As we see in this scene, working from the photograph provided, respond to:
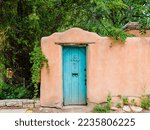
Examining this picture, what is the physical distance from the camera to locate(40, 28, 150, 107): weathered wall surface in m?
11.4

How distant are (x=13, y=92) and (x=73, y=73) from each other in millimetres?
2276

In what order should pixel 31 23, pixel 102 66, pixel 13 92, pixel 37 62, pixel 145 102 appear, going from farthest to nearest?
pixel 13 92
pixel 31 23
pixel 102 66
pixel 145 102
pixel 37 62

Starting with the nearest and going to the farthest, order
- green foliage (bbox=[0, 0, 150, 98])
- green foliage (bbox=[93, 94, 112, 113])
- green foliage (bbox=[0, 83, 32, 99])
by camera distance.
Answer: green foliage (bbox=[93, 94, 112, 113]) → green foliage (bbox=[0, 83, 32, 99]) → green foliage (bbox=[0, 0, 150, 98])

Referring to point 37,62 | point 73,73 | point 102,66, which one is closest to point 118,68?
point 102,66

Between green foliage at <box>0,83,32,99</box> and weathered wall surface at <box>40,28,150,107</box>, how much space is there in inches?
36.1

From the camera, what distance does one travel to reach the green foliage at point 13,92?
12.1 metres

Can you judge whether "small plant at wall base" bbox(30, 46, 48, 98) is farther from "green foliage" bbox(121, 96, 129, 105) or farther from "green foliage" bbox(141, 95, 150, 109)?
"green foliage" bbox(141, 95, 150, 109)

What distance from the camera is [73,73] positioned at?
11.5 m

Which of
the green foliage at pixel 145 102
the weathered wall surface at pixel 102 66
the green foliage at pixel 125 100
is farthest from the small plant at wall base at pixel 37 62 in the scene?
the green foliage at pixel 145 102

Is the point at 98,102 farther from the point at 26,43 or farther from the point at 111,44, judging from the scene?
the point at 26,43

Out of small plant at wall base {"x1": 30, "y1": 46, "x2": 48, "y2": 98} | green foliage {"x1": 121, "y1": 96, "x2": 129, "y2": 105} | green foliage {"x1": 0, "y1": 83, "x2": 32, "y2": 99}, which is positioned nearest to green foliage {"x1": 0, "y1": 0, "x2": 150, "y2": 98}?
green foliage {"x1": 0, "y1": 83, "x2": 32, "y2": 99}

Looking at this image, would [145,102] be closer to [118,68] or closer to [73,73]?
[118,68]

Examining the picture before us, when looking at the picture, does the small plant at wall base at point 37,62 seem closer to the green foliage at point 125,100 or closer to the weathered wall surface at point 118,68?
the weathered wall surface at point 118,68

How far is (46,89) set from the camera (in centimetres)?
1148
